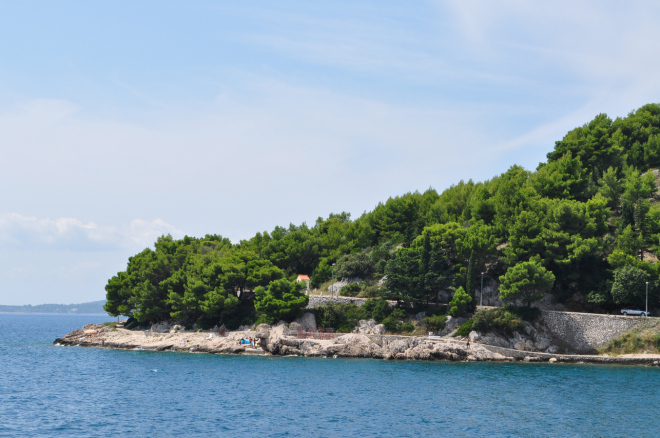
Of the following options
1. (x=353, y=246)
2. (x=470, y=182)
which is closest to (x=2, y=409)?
(x=353, y=246)

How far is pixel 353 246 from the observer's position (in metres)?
91.4

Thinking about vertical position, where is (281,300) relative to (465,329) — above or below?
above

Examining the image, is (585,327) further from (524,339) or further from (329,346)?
(329,346)

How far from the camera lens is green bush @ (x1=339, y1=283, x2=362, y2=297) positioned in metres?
77.0

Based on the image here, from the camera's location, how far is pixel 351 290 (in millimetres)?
77062

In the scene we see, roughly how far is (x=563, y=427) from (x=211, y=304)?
4895 centimetres

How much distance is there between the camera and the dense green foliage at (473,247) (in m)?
66.2

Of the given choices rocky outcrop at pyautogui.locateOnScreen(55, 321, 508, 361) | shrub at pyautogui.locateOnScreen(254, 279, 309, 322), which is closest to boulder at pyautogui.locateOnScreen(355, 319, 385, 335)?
rocky outcrop at pyautogui.locateOnScreen(55, 321, 508, 361)

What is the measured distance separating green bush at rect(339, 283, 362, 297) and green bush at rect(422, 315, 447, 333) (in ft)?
44.7

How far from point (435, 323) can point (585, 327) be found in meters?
15.6

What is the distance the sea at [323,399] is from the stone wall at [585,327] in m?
4.63

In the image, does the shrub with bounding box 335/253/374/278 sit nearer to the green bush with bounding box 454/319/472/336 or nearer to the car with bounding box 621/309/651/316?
the green bush with bounding box 454/319/472/336

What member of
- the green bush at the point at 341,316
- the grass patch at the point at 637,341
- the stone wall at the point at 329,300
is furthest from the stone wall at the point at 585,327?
the stone wall at the point at 329,300

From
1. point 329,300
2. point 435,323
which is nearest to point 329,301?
point 329,300
